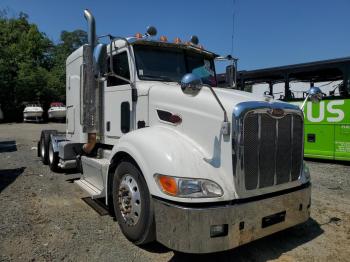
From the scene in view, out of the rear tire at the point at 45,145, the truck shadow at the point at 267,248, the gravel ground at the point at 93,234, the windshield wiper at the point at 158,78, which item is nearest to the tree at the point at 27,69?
the rear tire at the point at 45,145

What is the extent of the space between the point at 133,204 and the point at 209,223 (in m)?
1.13

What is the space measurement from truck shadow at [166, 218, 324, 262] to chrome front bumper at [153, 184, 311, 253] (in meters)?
0.43

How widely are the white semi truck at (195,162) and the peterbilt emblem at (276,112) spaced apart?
0.01 meters

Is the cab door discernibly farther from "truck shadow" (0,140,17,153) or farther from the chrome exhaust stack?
"truck shadow" (0,140,17,153)

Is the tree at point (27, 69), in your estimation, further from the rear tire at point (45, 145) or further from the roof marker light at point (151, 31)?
the roof marker light at point (151, 31)

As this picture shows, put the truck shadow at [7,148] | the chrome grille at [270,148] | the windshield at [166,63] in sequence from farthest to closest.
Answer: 1. the truck shadow at [7,148]
2. the windshield at [166,63]
3. the chrome grille at [270,148]

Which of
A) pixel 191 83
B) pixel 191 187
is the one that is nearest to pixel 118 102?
pixel 191 83

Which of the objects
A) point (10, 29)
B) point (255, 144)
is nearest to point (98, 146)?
point (255, 144)

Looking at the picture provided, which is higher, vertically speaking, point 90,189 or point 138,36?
point 138,36

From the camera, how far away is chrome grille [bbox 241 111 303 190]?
12.7 ft

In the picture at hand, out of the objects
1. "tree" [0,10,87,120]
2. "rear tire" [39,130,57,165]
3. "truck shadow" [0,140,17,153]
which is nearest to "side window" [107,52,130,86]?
"rear tire" [39,130,57,165]

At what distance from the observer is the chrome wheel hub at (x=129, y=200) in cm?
427

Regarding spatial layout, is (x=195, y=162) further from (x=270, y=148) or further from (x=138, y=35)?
(x=138, y=35)

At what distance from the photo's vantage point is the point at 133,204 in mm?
4312
